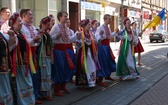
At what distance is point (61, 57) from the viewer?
289 inches

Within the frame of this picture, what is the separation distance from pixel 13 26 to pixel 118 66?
4.45m

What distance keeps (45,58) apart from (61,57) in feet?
2.21

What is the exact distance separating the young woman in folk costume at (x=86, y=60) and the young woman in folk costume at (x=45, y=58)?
1.29 metres

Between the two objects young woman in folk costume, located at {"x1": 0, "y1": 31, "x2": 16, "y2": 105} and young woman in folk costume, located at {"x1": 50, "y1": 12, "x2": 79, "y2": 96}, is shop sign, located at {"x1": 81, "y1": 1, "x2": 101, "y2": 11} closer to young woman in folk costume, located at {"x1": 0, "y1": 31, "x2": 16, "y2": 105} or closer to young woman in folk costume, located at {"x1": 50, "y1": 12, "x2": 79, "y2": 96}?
young woman in folk costume, located at {"x1": 50, "y1": 12, "x2": 79, "y2": 96}

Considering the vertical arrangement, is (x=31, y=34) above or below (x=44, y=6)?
below

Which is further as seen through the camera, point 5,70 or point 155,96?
point 155,96

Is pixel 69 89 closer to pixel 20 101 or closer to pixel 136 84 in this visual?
pixel 136 84

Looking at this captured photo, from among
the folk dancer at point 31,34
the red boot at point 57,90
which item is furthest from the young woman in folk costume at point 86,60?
the folk dancer at point 31,34

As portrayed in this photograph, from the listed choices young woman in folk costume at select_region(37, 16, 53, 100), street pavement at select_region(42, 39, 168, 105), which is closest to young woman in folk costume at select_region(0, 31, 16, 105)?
young woman in folk costume at select_region(37, 16, 53, 100)

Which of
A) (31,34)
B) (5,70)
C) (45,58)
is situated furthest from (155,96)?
(5,70)

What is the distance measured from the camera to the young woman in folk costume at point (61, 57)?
7.30 metres

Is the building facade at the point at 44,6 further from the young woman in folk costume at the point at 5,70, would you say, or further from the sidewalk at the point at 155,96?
the young woman in folk costume at the point at 5,70

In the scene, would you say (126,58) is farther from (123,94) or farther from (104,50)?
(123,94)

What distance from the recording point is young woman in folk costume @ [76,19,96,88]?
786 centimetres
